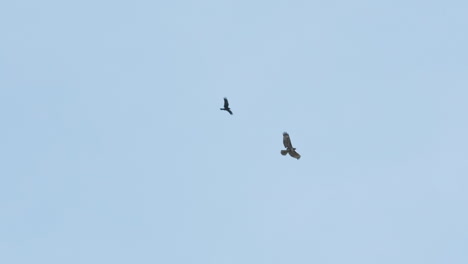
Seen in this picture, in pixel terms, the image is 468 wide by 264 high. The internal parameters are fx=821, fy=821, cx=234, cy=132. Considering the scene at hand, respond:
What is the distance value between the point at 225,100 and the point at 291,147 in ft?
39.3

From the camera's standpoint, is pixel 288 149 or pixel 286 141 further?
pixel 288 149

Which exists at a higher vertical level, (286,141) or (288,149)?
(286,141)

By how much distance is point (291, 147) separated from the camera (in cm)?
8469

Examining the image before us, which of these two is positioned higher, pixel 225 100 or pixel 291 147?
pixel 225 100

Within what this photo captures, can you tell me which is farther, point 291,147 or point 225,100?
point 225,100

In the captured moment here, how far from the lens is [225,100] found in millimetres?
93000
